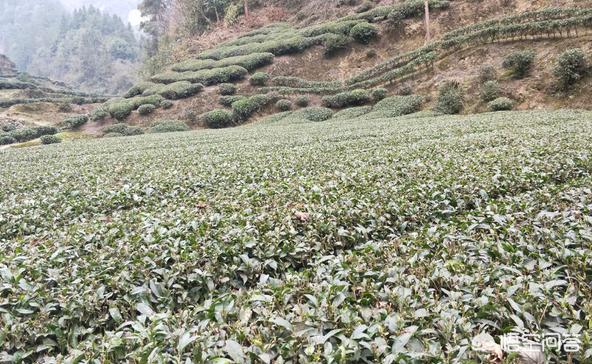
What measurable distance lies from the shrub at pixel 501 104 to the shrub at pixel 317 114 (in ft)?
41.4

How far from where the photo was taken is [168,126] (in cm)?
3288

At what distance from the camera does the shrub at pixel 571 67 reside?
2025 cm

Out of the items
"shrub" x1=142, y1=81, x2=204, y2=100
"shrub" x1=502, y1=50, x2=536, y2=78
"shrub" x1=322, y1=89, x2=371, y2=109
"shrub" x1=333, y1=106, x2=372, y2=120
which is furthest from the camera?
"shrub" x1=142, y1=81, x2=204, y2=100

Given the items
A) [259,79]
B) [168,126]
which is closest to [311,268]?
[168,126]

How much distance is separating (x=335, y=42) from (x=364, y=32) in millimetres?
3237

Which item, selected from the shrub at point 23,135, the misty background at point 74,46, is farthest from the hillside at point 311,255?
the misty background at point 74,46

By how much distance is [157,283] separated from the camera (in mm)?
3371

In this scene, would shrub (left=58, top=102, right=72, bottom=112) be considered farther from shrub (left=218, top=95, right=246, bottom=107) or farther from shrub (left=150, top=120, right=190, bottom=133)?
shrub (left=218, top=95, right=246, bottom=107)

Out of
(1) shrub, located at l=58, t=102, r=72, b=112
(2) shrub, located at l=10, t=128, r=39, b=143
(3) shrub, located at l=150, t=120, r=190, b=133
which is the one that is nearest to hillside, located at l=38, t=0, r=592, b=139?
(3) shrub, located at l=150, t=120, r=190, b=133

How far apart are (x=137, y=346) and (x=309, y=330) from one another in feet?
3.82

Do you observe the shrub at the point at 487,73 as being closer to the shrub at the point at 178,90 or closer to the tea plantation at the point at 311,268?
the tea plantation at the point at 311,268

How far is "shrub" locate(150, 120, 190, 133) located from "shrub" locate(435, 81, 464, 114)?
22125 mm

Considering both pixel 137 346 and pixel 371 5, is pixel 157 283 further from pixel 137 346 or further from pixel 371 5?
pixel 371 5

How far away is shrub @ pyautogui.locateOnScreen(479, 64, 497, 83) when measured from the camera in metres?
24.7
